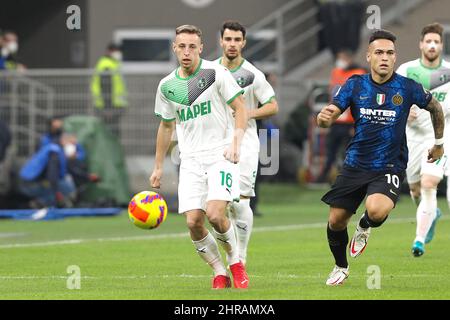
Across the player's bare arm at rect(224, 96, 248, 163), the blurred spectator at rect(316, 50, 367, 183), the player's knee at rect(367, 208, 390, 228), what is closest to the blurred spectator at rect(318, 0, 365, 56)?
the blurred spectator at rect(316, 50, 367, 183)

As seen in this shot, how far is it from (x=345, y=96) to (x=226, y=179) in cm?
134

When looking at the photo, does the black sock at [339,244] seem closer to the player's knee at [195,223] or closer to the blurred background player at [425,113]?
the player's knee at [195,223]

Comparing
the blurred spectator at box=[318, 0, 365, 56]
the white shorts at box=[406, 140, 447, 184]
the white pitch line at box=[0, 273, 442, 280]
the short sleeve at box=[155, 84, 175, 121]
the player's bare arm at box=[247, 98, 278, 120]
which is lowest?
the white pitch line at box=[0, 273, 442, 280]

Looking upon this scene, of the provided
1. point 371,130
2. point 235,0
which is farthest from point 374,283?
point 235,0

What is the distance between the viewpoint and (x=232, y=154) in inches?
468

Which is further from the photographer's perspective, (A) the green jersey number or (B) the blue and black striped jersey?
(A) the green jersey number

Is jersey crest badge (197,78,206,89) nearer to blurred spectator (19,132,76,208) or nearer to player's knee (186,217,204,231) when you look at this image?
player's knee (186,217,204,231)

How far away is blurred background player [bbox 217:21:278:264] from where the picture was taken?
1433 centimetres

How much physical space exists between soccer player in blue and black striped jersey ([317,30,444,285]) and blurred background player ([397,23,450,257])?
282 centimetres


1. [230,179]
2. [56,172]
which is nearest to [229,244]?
[230,179]

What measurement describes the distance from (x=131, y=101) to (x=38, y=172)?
3233 millimetres

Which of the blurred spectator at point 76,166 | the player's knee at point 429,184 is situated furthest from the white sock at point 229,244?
the blurred spectator at point 76,166

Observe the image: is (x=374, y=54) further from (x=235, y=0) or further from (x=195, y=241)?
(x=235, y=0)

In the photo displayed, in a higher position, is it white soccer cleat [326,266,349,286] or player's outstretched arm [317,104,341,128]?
player's outstretched arm [317,104,341,128]
